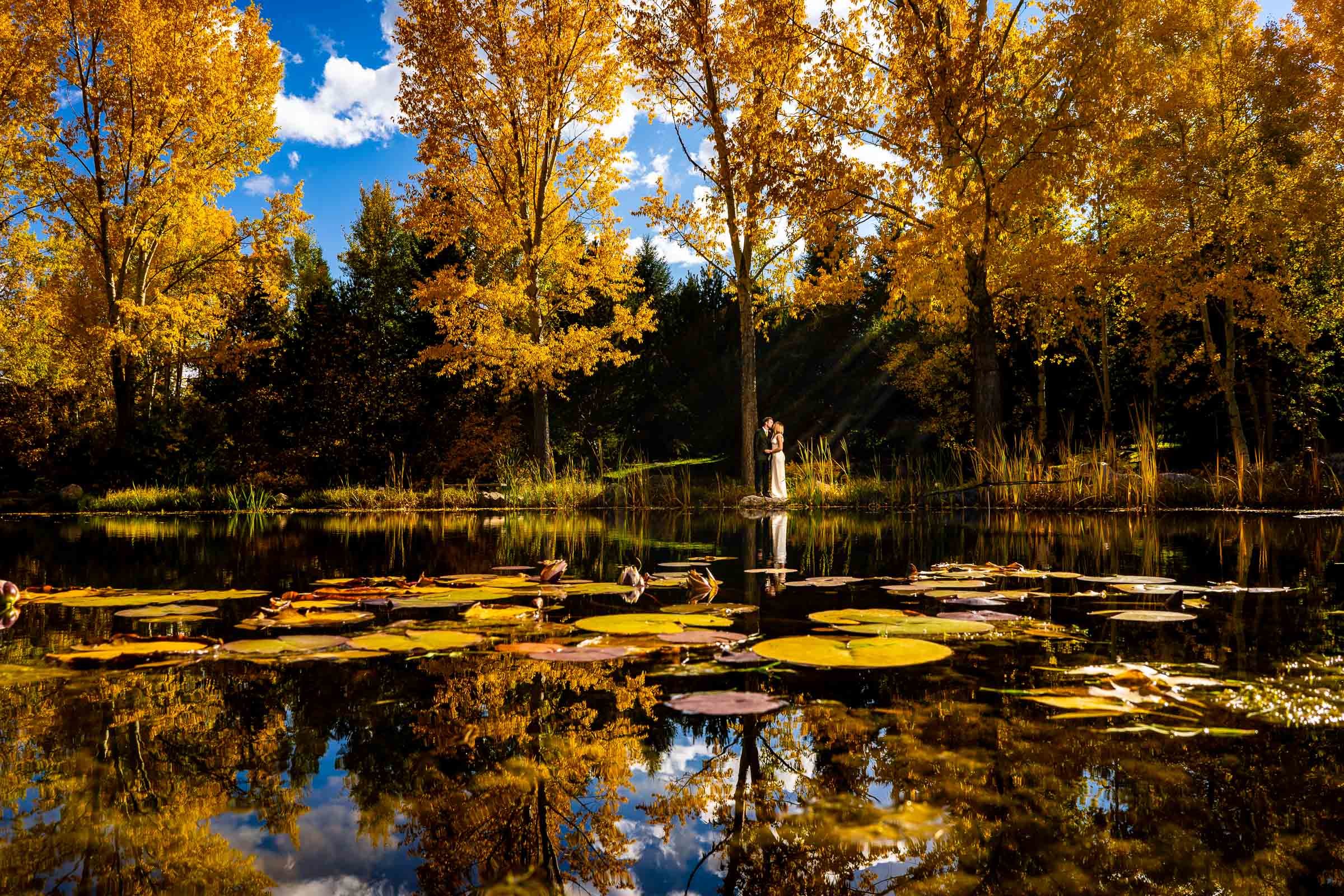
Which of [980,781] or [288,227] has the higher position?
[288,227]

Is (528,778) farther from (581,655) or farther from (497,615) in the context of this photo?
(497,615)

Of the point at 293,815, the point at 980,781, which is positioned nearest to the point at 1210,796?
the point at 980,781

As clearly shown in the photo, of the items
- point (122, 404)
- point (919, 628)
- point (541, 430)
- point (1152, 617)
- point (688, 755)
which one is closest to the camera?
point (688, 755)

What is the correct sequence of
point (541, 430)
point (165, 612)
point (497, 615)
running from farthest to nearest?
point (541, 430) → point (165, 612) → point (497, 615)

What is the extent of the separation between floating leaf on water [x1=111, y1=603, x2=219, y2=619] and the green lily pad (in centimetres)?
159

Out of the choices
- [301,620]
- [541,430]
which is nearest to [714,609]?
[301,620]

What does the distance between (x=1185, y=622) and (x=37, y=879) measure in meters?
3.19

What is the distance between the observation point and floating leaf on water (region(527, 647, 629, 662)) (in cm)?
213

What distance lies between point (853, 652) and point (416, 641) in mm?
1374

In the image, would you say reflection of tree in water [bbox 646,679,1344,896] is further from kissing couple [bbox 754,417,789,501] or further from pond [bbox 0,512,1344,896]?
kissing couple [bbox 754,417,789,501]

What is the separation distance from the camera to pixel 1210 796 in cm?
123

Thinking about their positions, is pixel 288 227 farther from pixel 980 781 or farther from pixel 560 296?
pixel 980 781

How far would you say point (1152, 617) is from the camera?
8.71 ft

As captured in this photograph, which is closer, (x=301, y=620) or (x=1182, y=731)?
(x=1182, y=731)
